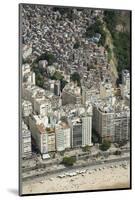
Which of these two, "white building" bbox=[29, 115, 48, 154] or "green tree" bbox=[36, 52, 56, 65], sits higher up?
"green tree" bbox=[36, 52, 56, 65]

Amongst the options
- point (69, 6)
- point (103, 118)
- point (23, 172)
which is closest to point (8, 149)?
point (23, 172)

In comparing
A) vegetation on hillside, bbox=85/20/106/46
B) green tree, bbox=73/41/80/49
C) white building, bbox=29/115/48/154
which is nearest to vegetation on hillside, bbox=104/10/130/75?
vegetation on hillside, bbox=85/20/106/46

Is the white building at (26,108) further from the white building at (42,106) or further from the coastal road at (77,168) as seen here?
the coastal road at (77,168)

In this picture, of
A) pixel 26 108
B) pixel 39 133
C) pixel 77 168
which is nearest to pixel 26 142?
pixel 39 133

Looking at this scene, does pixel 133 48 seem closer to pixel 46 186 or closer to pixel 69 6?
pixel 69 6

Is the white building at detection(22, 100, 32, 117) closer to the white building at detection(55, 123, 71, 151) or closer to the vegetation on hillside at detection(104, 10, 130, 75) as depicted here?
the white building at detection(55, 123, 71, 151)

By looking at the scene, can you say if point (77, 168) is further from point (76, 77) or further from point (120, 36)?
point (120, 36)

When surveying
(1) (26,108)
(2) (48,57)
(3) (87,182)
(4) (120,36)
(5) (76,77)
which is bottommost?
(3) (87,182)

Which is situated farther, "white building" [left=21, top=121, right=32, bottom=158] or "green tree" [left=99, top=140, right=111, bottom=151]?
"green tree" [left=99, top=140, right=111, bottom=151]
